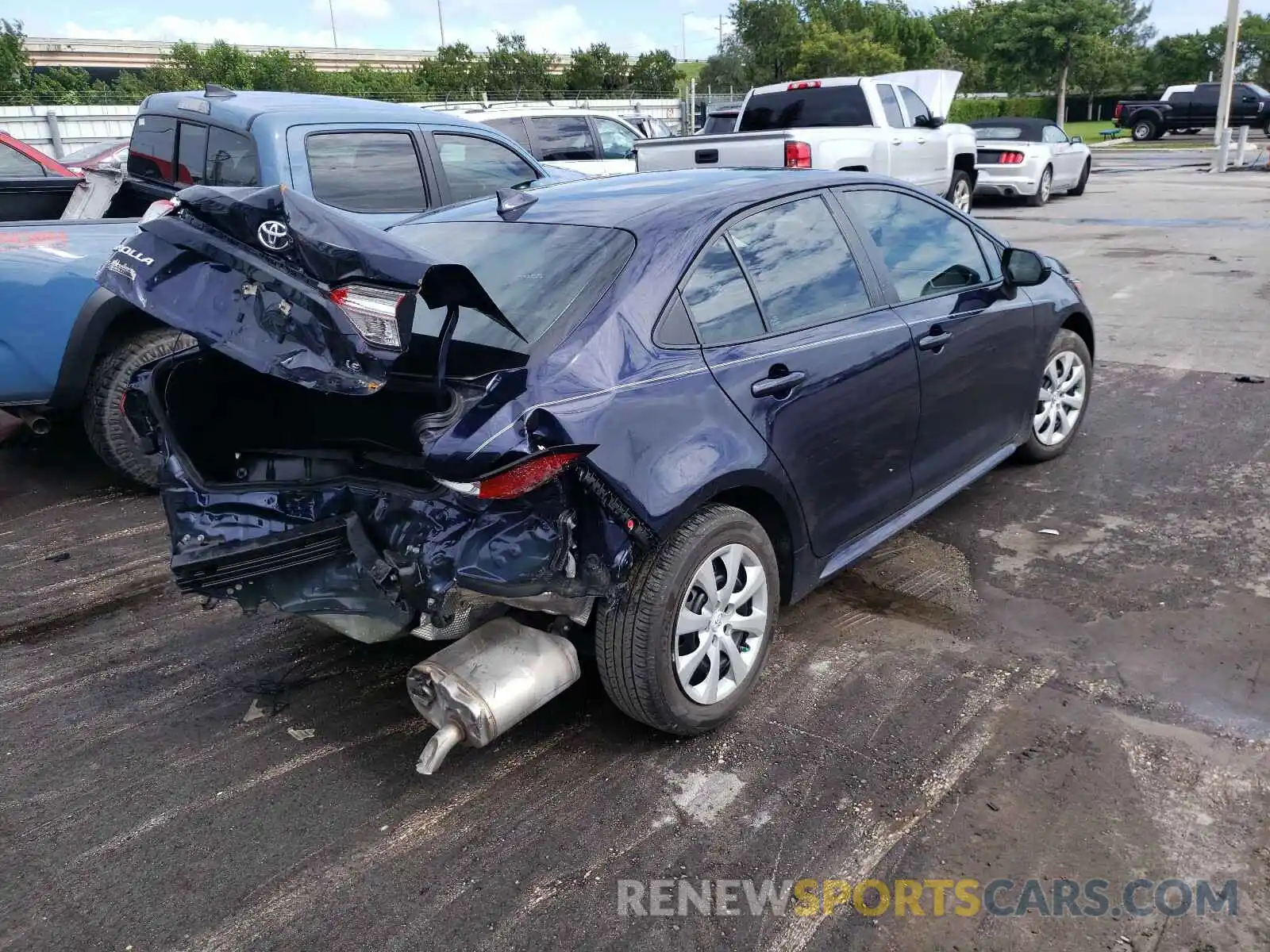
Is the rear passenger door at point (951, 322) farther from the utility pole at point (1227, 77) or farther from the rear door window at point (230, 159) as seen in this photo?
the utility pole at point (1227, 77)

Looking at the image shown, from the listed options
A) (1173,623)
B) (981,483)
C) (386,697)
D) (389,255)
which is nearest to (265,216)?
(389,255)

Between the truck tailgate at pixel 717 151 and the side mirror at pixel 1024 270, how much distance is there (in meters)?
5.79

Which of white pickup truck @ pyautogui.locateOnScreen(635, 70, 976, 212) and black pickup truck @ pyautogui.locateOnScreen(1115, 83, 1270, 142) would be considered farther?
black pickup truck @ pyautogui.locateOnScreen(1115, 83, 1270, 142)

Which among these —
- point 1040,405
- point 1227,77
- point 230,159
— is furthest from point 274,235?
point 1227,77

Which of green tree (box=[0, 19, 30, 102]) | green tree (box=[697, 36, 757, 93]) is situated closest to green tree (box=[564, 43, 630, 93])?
green tree (box=[697, 36, 757, 93])

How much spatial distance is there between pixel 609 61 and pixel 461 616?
49.0m

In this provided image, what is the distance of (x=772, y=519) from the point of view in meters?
3.47

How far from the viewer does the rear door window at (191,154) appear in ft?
20.9

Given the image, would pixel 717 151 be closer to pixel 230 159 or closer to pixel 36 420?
pixel 230 159

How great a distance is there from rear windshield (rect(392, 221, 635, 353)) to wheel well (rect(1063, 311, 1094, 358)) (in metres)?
3.15

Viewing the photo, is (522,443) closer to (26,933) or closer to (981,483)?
(26,933)

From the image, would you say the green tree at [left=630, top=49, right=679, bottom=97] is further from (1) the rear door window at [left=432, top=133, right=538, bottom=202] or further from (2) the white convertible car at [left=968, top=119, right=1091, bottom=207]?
(1) the rear door window at [left=432, top=133, right=538, bottom=202]

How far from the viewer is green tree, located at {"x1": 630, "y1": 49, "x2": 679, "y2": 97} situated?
1913 inches

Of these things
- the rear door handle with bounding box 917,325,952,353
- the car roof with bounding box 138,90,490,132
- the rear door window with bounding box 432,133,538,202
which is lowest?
the rear door handle with bounding box 917,325,952,353
